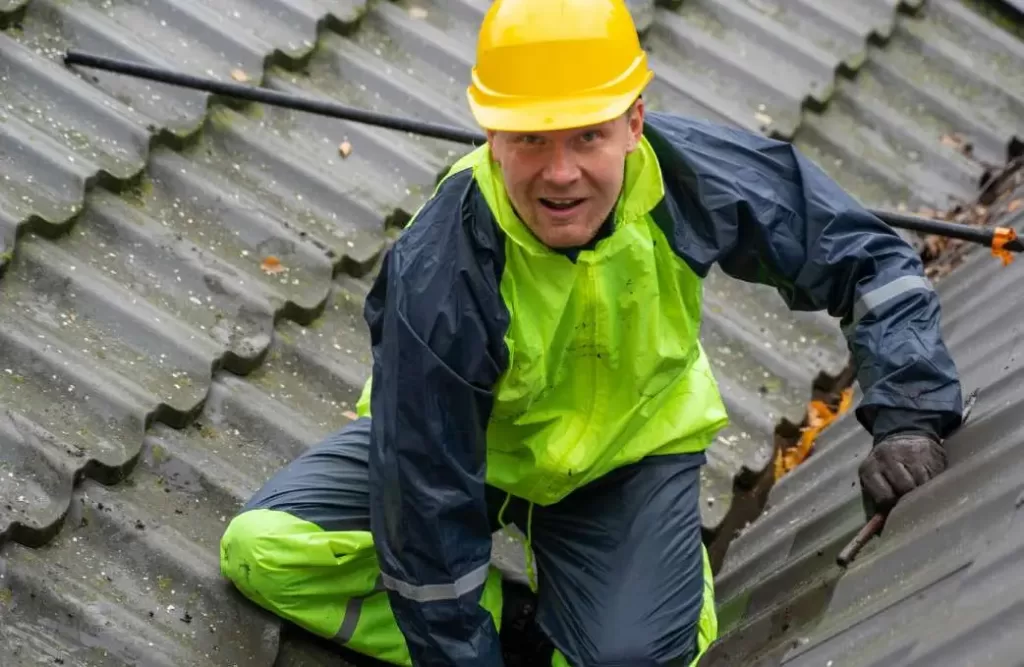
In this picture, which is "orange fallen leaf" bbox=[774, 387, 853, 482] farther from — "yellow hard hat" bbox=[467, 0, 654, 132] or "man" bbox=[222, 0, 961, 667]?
"yellow hard hat" bbox=[467, 0, 654, 132]

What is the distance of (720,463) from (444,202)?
1.26m

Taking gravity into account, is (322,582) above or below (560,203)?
below

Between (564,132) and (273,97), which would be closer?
(564,132)

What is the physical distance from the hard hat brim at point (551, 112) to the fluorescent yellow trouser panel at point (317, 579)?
3.31ft

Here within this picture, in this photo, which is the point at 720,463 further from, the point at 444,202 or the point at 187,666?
the point at 187,666

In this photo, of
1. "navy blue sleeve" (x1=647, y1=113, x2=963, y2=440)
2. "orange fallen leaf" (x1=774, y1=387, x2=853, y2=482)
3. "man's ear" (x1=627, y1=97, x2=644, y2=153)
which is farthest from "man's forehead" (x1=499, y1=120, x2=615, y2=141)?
"orange fallen leaf" (x1=774, y1=387, x2=853, y2=482)

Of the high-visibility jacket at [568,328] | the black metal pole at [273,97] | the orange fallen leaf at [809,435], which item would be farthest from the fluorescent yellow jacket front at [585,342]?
the black metal pole at [273,97]

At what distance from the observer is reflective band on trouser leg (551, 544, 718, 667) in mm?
2893

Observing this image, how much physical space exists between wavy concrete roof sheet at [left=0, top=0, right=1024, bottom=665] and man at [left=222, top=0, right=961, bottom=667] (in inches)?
8.0

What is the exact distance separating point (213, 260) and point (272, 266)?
0.49 feet

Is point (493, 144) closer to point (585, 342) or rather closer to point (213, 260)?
point (585, 342)

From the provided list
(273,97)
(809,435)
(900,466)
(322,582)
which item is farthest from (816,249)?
(273,97)

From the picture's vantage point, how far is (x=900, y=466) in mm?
Answer: 2533

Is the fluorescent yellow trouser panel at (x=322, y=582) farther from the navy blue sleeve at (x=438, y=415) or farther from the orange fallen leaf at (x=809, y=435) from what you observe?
the orange fallen leaf at (x=809, y=435)
